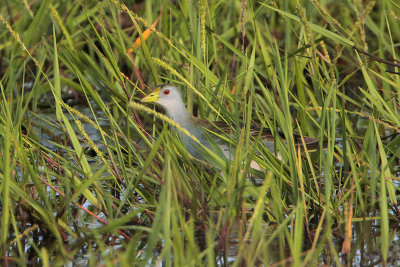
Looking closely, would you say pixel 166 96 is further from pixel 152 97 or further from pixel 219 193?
pixel 219 193

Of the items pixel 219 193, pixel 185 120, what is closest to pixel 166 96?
pixel 185 120

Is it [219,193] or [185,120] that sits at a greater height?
[185,120]

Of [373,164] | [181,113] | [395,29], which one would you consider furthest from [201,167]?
[395,29]

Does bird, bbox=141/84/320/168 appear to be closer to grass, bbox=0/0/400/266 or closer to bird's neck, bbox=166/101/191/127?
bird's neck, bbox=166/101/191/127

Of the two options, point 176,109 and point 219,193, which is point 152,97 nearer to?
point 176,109

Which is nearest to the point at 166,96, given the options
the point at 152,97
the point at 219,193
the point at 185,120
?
the point at 152,97

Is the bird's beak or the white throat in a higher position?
the bird's beak

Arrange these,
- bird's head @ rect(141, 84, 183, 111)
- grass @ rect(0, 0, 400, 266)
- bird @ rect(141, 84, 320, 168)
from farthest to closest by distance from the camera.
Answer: bird's head @ rect(141, 84, 183, 111)
bird @ rect(141, 84, 320, 168)
grass @ rect(0, 0, 400, 266)

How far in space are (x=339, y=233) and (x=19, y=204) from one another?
1.50 metres

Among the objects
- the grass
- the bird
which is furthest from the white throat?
the grass

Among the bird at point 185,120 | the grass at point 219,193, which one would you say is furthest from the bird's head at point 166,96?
the grass at point 219,193

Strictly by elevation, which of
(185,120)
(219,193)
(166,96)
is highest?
(166,96)

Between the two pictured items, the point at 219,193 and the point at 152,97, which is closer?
the point at 219,193

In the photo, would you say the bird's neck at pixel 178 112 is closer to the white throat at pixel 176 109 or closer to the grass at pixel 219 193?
the white throat at pixel 176 109
